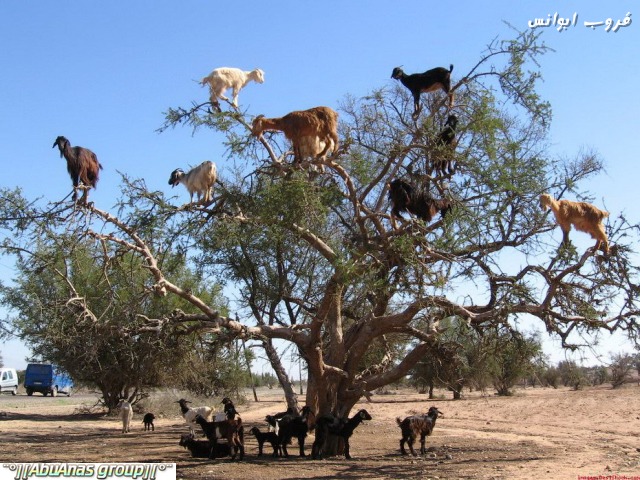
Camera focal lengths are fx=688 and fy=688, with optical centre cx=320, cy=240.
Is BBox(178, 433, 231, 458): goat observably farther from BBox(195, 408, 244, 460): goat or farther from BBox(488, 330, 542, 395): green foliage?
BBox(488, 330, 542, 395): green foliage

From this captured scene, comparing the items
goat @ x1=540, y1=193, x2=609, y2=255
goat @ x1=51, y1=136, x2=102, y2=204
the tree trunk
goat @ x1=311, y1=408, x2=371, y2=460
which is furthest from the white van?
goat @ x1=540, y1=193, x2=609, y2=255

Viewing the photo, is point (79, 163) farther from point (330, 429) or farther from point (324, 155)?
point (330, 429)

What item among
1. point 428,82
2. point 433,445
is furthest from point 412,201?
point 433,445

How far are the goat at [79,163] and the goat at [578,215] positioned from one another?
586 cm

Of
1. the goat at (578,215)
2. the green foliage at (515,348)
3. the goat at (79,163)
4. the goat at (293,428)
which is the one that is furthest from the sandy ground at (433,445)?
the goat at (79,163)

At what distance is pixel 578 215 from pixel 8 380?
37810 mm

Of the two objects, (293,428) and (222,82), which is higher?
(222,82)

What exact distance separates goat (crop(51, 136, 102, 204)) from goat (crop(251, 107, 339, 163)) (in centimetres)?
216

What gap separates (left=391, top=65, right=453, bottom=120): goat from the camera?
9398 millimetres

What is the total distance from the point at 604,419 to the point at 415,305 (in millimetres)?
12411

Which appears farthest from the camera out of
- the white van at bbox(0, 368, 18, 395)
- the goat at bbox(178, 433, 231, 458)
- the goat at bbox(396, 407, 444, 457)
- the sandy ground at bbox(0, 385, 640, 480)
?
the white van at bbox(0, 368, 18, 395)

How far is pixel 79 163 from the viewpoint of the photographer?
8844mm

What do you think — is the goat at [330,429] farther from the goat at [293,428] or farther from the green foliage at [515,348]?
the green foliage at [515,348]

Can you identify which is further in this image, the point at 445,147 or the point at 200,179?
the point at 200,179
